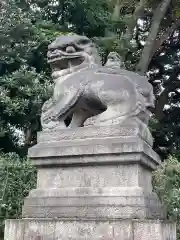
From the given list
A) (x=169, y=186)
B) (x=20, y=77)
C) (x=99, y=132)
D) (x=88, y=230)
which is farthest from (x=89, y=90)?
(x=20, y=77)

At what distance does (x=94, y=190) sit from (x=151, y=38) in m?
7.93

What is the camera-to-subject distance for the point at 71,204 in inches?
171

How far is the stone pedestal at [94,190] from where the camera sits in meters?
4.02

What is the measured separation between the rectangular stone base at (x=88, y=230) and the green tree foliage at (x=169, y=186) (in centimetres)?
310

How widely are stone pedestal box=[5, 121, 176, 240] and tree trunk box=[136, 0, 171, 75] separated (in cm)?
686

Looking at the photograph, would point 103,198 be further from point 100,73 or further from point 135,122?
point 100,73

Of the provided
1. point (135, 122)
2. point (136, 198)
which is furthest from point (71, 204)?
point (135, 122)

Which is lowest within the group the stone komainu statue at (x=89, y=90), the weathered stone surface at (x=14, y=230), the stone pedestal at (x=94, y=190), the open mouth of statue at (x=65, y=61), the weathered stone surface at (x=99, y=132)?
the weathered stone surface at (x=14, y=230)

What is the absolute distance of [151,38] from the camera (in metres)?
11.5

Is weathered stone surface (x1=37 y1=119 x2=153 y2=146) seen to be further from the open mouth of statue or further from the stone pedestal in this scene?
the open mouth of statue

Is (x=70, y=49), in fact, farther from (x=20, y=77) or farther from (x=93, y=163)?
(x=20, y=77)

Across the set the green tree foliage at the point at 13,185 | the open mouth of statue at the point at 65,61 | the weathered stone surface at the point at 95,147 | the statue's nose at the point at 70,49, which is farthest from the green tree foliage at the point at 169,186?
the statue's nose at the point at 70,49

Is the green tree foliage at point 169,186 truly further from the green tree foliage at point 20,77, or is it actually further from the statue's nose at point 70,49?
the statue's nose at point 70,49

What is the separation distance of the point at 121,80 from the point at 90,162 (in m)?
1.02
